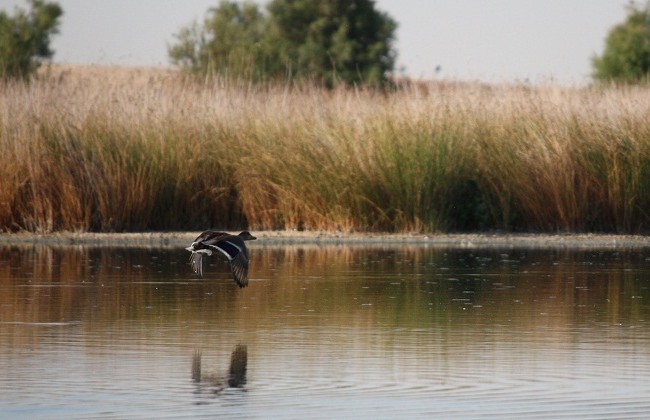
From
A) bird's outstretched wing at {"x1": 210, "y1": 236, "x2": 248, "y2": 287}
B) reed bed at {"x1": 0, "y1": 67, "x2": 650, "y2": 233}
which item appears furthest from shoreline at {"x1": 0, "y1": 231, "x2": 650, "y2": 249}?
bird's outstretched wing at {"x1": 210, "y1": 236, "x2": 248, "y2": 287}

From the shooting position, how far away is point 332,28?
44.8m

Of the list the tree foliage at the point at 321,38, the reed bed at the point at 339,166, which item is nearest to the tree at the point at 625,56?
the tree foliage at the point at 321,38

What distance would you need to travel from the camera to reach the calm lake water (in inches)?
277

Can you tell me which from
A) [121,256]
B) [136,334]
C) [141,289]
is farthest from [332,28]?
[136,334]

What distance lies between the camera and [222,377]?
7.79 m

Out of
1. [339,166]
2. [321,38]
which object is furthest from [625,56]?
[339,166]

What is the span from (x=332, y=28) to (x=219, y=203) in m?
26.0

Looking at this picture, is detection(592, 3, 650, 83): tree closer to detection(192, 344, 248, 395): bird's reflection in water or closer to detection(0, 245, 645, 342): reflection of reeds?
detection(0, 245, 645, 342): reflection of reeds

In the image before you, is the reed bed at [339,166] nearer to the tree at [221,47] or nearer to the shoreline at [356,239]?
the shoreline at [356,239]

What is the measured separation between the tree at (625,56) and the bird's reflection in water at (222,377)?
35612mm

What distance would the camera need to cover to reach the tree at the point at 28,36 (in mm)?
42150

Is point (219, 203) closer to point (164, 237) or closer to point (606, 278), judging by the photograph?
point (164, 237)

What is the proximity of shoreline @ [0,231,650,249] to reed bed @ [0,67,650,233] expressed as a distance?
0.31 m

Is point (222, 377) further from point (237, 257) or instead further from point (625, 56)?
point (625, 56)
